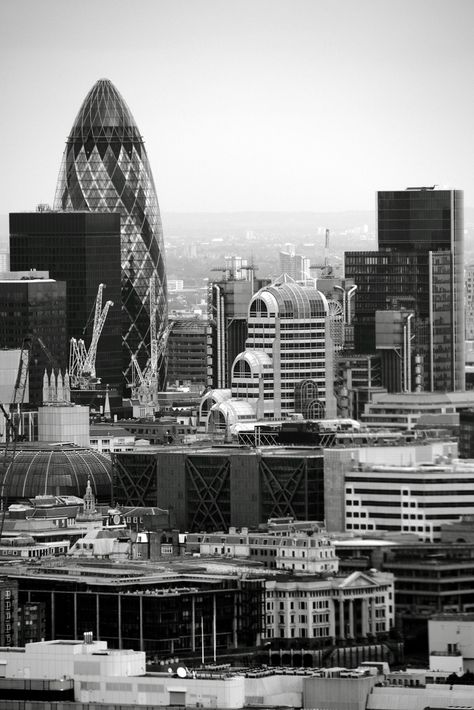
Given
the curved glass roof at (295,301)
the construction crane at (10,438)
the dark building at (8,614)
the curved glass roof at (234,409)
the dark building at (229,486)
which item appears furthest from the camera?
the curved glass roof at (295,301)

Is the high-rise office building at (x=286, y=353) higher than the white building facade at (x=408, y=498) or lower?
higher

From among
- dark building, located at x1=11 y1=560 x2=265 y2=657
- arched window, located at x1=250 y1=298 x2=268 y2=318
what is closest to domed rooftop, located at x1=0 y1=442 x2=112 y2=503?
arched window, located at x1=250 y1=298 x2=268 y2=318

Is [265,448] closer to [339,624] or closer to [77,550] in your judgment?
[77,550]

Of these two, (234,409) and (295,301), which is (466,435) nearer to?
(234,409)

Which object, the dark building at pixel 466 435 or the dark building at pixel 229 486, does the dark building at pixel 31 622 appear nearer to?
the dark building at pixel 229 486

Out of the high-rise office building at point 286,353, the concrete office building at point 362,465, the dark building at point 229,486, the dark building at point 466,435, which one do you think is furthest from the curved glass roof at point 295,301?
the concrete office building at point 362,465

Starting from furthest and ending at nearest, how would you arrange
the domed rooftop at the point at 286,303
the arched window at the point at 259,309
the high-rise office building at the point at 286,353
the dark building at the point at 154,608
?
the arched window at the point at 259,309
the domed rooftop at the point at 286,303
the high-rise office building at the point at 286,353
the dark building at the point at 154,608
